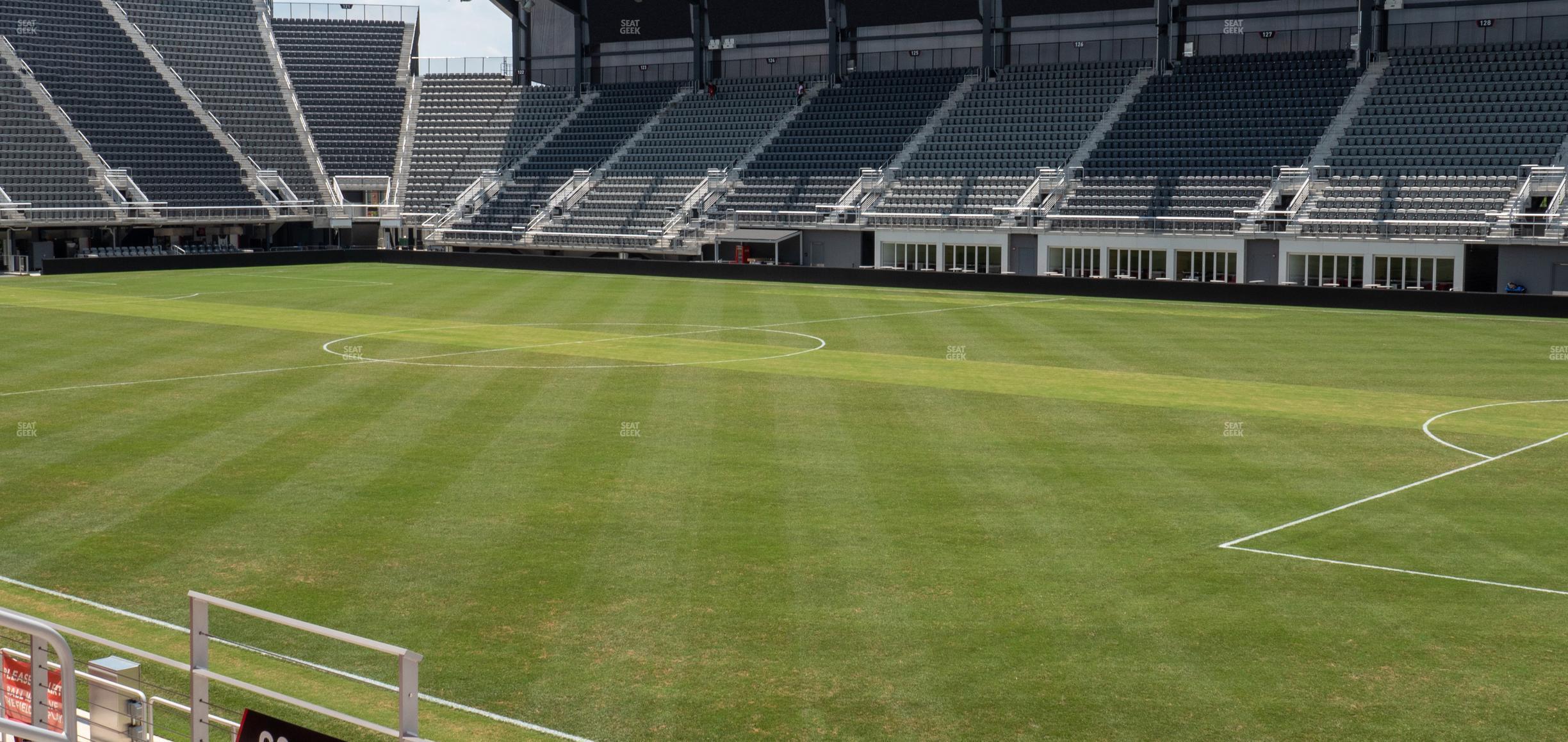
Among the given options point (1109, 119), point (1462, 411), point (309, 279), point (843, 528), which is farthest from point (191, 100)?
point (843, 528)

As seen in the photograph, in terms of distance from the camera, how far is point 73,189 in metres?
63.4

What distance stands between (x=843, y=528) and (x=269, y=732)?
8.67 metres

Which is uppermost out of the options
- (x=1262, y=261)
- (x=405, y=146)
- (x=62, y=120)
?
(x=62, y=120)

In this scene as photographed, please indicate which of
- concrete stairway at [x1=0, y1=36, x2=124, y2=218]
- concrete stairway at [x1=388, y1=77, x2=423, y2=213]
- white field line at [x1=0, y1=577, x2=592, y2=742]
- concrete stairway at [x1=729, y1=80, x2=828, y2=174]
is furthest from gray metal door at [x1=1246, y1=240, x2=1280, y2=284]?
concrete stairway at [x1=0, y1=36, x2=124, y2=218]

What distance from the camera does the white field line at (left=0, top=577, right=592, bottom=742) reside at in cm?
938

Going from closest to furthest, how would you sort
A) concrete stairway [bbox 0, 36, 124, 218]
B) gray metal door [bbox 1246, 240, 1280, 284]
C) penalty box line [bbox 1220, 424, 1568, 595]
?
penalty box line [bbox 1220, 424, 1568, 595], gray metal door [bbox 1246, 240, 1280, 284], concrete stairway [bbox 0, 36, 124, 218]

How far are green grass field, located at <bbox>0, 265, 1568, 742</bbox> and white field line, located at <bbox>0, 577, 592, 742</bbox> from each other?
0.45 ft

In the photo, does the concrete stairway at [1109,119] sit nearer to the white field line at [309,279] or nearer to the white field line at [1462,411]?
the white field line at [309,279]

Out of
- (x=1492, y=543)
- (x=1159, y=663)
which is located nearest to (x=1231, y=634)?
(x=1159, y=663)

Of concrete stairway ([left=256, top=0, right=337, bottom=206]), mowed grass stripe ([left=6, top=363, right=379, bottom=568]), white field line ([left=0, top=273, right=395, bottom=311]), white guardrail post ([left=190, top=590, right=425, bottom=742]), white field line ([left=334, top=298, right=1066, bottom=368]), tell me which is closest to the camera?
white guardrail post ([left=190, top=590, right=425, bottom=742])

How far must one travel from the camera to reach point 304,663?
7.95m

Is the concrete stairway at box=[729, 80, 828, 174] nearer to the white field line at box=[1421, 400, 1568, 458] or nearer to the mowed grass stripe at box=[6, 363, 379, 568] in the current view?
the mowed grass stripe at box=[6, 363, 379, 568]

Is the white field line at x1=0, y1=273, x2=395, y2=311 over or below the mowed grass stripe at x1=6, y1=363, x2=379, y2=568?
over

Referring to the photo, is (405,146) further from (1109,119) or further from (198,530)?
(198,530)
